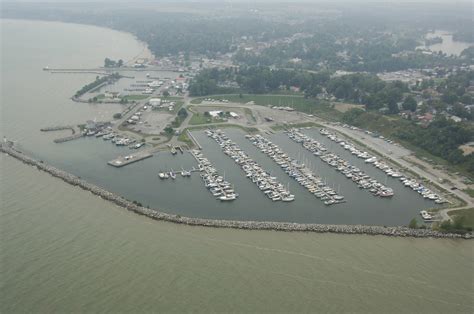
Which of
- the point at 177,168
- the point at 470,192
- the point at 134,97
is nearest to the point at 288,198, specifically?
the point at 177,168

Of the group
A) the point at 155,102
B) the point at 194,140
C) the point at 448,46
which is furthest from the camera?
the point at 448,46

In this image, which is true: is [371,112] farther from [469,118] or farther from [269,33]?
[269,33]

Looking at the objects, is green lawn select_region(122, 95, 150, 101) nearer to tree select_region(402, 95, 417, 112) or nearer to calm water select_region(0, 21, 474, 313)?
calm water select_region(0, 21, 474, 313)

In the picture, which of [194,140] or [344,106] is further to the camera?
[344,106]

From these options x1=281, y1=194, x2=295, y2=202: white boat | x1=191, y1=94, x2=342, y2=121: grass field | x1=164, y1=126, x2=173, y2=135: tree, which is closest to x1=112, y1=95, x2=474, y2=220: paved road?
x1=164, y1=126, x2=173, y2=135: tree

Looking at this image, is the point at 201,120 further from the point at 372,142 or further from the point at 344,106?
the point at 372,142

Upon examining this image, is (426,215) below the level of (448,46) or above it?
above
